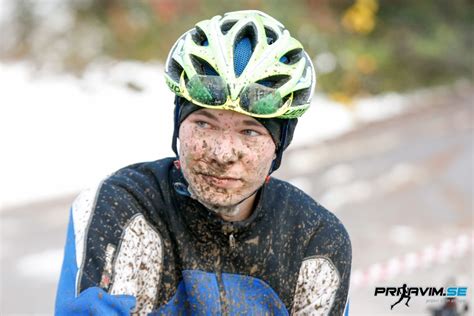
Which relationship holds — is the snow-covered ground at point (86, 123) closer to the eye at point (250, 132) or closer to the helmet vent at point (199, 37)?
the helmet vent at point (199, 37)

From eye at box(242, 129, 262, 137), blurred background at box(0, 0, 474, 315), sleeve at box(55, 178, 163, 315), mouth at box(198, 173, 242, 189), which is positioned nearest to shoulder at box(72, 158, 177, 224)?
sleeve at box(55, 178, 163, 315)

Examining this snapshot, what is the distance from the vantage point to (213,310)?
10.4ft

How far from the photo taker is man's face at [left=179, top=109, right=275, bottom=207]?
9.86ft

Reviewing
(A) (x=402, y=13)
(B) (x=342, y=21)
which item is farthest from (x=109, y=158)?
(A) (x=402, y=13)

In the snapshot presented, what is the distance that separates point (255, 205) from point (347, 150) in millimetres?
8784

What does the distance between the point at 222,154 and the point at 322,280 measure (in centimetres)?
59

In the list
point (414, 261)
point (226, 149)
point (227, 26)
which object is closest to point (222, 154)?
point (226, 149)

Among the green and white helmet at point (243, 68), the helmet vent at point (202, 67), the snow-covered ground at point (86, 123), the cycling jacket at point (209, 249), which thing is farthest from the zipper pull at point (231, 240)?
the snow-covered ground at point (86, 123)

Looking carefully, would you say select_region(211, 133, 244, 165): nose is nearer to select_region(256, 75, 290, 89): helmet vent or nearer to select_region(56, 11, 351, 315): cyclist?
select_region(56, 11, 351, 315): cyclist

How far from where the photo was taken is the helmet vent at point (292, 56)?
3.26 meters

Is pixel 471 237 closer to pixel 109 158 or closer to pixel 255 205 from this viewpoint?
pixel 109 158

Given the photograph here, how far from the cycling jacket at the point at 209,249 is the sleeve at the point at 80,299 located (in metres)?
0.03

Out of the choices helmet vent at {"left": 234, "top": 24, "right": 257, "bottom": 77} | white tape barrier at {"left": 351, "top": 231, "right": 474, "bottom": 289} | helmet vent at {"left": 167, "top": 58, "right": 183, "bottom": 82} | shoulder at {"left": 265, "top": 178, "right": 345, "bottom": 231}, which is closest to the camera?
helmet vent at {"left": 234, "top": 24, "right": 257, "bottom": 77}

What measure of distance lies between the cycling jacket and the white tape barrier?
191 inches
